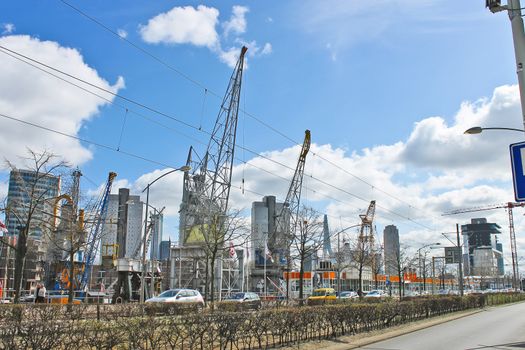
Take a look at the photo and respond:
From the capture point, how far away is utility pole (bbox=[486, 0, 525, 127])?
6509mm

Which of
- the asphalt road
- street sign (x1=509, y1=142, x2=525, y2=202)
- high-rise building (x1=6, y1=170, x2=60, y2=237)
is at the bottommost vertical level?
the asphalt road

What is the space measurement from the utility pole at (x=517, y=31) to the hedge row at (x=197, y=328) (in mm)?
8536

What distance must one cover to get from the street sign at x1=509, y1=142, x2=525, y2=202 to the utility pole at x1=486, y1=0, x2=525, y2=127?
0.75 m

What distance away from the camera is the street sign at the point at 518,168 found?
6.92m

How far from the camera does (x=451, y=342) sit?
677 inches

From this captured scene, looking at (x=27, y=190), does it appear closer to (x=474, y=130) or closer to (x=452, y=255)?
(x=474, y=130)

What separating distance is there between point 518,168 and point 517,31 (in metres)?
1.93

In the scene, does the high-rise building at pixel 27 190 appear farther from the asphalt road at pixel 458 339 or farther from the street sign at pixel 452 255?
the street sign at pixel 452 255

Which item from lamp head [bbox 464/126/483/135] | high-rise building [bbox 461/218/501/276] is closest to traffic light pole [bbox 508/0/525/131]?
lamp head [bbox 464/126/483/135]

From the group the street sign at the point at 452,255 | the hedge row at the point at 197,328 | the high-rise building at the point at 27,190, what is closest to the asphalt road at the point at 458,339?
the hedge row at the point at 197,328

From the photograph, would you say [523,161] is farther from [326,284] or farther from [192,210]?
[326,284]

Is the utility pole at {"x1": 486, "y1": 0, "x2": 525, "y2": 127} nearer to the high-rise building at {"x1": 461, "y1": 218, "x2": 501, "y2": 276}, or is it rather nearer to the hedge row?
the hedge row

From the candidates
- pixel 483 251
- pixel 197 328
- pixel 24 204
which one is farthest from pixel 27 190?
pixel 483 251

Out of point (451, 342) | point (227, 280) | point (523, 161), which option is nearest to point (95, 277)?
point (227, 280)
